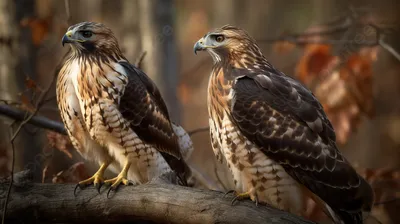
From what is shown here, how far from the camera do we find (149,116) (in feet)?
13.8

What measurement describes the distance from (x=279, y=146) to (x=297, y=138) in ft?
0.45

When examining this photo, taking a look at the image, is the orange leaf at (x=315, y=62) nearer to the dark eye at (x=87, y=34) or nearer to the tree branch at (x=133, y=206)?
the dark eye at (x=87, y=34)

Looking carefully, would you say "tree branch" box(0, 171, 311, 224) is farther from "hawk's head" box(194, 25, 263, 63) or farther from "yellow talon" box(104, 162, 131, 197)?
"hawk's head" box(194, 25, 263, 63)

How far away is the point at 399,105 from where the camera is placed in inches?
428

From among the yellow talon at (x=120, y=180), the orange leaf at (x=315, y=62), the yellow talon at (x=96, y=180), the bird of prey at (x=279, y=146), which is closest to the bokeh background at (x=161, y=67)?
the orange leaf at (x=315, y=62)

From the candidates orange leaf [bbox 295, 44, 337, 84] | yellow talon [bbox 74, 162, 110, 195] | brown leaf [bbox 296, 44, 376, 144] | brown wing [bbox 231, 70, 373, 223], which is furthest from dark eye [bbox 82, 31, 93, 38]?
orange leaf [bbox 295, 44, 337, 84]

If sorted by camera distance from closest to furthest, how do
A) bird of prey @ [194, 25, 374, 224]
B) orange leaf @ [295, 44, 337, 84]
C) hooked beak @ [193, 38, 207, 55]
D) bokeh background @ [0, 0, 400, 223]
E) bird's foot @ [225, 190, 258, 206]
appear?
1. bird's foot @ [225, 190, 258, 206]
2. bird of prey @ [194, 25, 374, 224]
3. hooked beak @ [193, 38, 207, 55]
4. bokeh background @ [0, 0, 400, 223]
5. orange leaf @ [295, 44, 337, 84]

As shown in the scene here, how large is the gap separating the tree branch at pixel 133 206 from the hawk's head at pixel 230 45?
88 cm

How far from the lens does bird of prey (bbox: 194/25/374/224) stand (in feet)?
12.3

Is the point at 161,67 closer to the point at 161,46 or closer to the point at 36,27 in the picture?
the point at 161,46

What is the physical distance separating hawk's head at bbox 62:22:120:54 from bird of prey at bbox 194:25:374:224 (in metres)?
0.68

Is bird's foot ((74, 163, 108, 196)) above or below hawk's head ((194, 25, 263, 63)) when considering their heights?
below

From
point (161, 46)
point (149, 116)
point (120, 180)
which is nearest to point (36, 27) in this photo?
point (161, 46)

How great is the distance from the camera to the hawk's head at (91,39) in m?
4.05
